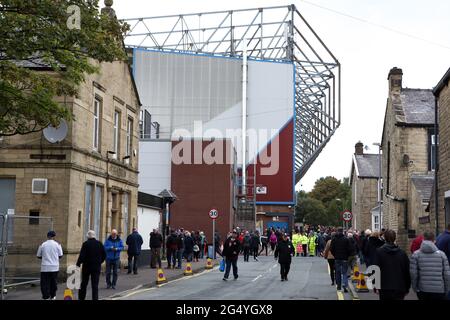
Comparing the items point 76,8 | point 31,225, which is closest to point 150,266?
point 31,225

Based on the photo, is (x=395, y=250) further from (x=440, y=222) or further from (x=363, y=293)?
(x=440, y=222)

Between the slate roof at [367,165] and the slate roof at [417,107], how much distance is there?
25178mm

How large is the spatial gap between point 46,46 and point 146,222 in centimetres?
1859

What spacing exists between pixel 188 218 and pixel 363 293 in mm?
32942

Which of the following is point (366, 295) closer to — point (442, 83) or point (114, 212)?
point (442, 83)

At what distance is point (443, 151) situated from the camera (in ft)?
67.4

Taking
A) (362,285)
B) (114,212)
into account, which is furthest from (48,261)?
(114,212)

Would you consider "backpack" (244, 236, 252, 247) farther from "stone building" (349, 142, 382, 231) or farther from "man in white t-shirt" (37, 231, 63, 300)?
"man in white t-shirt" (37, 231, 63, 300)

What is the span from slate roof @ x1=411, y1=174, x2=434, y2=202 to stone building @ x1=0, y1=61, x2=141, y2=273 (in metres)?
13.7

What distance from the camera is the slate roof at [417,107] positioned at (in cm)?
3222

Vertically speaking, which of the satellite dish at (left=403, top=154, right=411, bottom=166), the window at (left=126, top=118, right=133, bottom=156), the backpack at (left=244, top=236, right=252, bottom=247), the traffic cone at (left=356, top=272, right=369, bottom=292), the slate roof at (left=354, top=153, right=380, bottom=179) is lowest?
the traffic cone at (left=356, top=272, right=369, bottom=292)

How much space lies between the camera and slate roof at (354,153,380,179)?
200 feet

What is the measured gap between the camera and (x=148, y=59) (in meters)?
64.0

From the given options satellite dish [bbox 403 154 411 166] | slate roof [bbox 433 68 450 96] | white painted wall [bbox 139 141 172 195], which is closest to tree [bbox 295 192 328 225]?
white painted wall [bbox 139 141 172 195]
